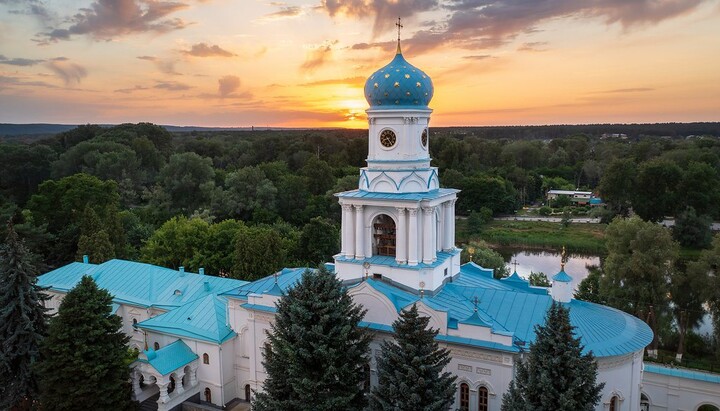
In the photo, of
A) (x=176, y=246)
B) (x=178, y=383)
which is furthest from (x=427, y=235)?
(x=176, y=246)

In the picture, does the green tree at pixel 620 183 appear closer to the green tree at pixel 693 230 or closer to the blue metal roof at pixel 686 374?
the green tree at pixel 693 230

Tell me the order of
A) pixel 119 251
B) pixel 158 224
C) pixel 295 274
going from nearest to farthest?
1. pixel 295 274
2. pixel 119 251
3. pixel 158 224

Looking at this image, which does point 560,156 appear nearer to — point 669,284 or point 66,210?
point 669,284

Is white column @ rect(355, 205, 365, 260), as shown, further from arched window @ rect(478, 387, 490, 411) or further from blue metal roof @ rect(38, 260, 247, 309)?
blue metal roof @ rect(38, 260, 247, 309)

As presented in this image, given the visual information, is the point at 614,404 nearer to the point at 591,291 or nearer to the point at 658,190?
the point at 591,291

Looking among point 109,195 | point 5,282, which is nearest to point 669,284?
point 5,282

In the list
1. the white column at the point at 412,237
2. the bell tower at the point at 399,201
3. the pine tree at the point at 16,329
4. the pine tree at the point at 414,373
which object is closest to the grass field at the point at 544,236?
the bell tower at the point at 399,201

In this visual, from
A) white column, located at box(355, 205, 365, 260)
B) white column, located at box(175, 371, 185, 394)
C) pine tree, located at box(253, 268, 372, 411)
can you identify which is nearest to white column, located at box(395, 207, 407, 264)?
white column, located at box(355, 205, 365, 260)
